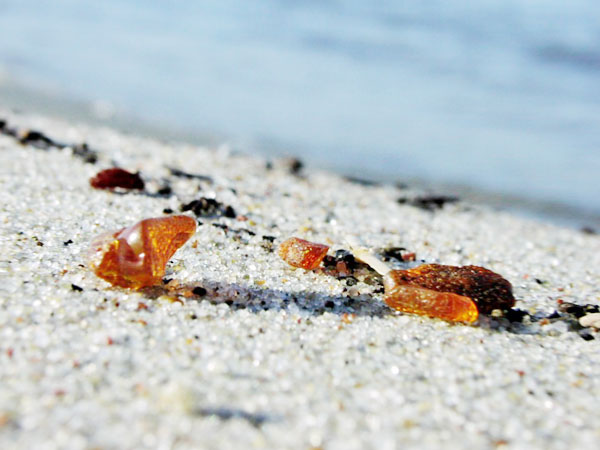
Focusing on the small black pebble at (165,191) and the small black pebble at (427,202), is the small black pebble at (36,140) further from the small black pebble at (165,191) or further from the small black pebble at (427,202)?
the small black pebble at (427,202)

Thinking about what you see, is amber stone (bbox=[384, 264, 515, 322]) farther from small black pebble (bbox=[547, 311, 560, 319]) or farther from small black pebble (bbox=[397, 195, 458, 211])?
small black pebble (bbox=[397, 195, 458, 211])

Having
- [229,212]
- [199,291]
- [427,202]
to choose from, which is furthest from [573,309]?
[427,202]

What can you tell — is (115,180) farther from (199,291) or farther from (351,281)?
(351,281)

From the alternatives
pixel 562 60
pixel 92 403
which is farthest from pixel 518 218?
pixel 562 60

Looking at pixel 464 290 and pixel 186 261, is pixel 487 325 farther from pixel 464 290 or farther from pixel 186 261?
pixel 186 261

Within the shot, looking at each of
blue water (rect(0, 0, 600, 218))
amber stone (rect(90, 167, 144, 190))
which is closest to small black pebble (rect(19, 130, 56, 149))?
amber stone (rect(90, 167, 144, 190))
